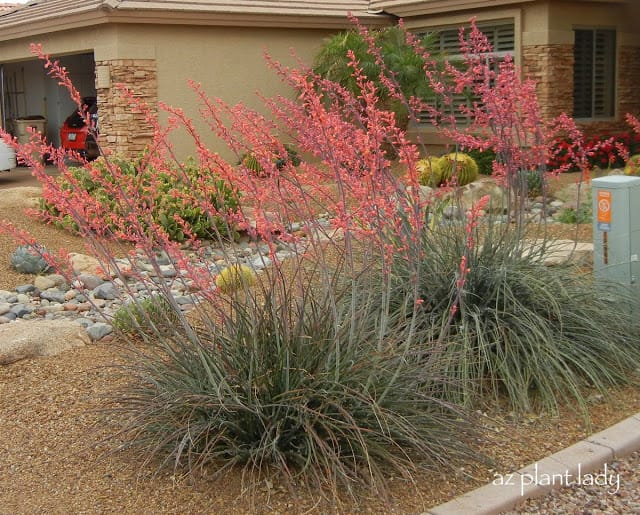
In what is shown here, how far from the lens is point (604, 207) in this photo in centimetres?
635

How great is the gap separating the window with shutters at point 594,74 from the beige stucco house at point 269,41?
2 cm

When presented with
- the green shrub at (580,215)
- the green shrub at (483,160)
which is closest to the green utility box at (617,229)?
the green shrub at (580,215)

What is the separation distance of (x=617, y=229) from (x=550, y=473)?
2465 mm

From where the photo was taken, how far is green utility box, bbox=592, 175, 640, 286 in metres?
6.28

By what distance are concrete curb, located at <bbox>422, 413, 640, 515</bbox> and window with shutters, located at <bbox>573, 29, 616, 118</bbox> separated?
13852mm

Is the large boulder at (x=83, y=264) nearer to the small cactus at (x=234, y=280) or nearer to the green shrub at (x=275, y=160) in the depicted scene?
the green shrub at (x=275, y=160)

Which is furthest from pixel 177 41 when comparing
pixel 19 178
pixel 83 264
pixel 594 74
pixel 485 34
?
pixel 83 264

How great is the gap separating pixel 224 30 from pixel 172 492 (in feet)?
48.4

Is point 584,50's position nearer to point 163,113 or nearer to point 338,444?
point 163,113

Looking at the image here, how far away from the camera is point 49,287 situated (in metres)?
9.25

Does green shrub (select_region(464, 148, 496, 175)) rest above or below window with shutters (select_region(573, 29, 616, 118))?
below

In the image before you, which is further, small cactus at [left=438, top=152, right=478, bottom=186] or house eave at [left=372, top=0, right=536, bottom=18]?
house eave at [left=372, top=0, right=536, bottom=18]

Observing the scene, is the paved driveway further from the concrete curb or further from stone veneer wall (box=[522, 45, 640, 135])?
the concrete curb

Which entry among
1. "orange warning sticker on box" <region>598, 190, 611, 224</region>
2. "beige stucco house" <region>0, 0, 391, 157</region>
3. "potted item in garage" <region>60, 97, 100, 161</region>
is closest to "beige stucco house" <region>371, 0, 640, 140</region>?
"beige stucco house" <region>0, 0, 391, 157</region>
